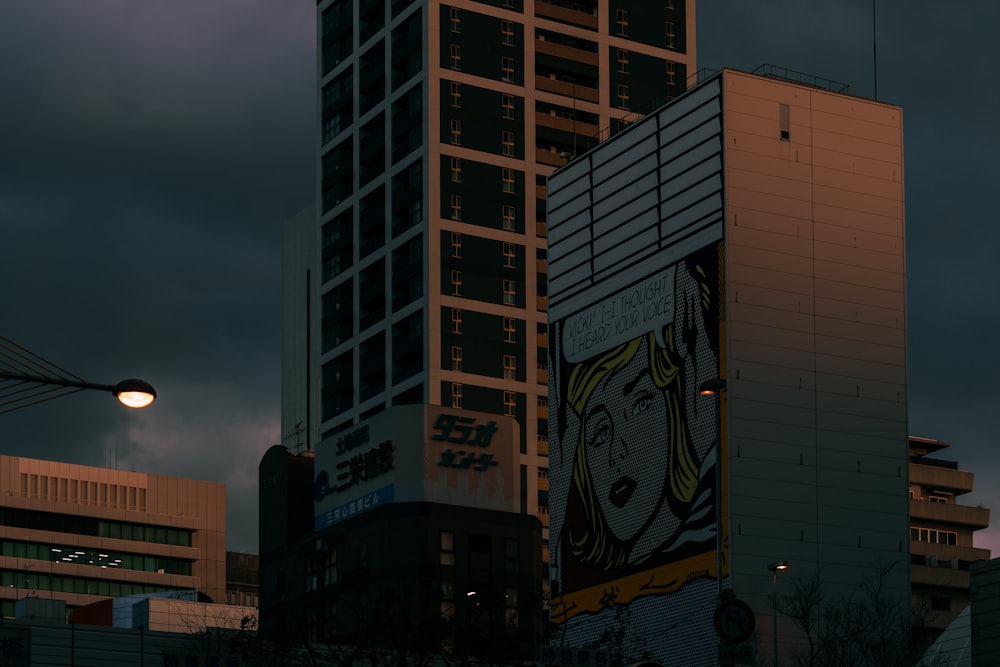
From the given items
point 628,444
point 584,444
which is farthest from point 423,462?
point 584,444

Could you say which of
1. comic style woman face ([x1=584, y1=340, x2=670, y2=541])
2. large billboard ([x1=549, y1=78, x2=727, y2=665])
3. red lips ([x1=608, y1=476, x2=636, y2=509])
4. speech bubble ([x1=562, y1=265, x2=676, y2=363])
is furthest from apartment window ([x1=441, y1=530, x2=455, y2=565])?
speech bubble ([x1=562, y1=265, x2=676, y2=363])

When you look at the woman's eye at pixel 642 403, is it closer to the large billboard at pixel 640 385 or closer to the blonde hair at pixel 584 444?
the large billboard at pixel 640 385

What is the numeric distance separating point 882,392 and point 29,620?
232ft

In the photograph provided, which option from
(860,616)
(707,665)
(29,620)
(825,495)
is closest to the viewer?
(29,620)

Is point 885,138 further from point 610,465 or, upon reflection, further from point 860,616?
point 860,616

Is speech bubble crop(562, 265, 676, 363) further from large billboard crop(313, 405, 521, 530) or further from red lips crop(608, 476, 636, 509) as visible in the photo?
large billboard crop(313, 405, 521, 530)

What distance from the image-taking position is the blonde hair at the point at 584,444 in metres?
163

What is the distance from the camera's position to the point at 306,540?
167375 millimetres

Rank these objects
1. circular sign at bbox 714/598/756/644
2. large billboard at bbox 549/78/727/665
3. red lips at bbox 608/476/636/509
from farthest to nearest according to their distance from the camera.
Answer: red lips at bbox 608/476/636/509 < large billboard at bbox 549/78/727/665 < circular sign at bbox 714/598/756/644

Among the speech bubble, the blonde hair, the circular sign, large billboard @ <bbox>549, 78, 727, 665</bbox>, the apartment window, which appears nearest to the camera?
the circular sign

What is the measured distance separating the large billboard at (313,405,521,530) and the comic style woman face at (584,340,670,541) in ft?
30.8

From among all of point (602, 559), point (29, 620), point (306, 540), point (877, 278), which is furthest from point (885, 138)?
point (29, 620)

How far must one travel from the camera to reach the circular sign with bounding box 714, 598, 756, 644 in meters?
51.8

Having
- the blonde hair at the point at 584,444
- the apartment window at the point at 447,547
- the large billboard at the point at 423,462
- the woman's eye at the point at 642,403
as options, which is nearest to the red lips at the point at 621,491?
the blonde hair at the point at 584,444
